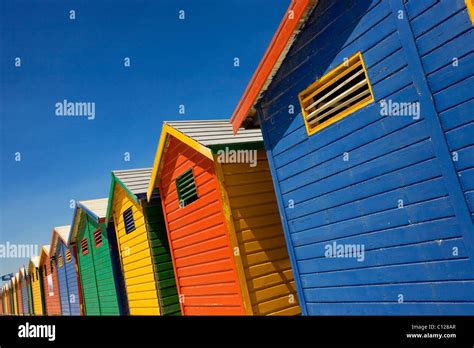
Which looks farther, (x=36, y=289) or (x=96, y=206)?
(x=36, y=289)

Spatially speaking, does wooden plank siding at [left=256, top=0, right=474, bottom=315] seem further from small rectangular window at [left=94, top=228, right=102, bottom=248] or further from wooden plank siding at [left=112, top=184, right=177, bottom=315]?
small rectangular window at [left=94, top=228, right=102, bottom=248]

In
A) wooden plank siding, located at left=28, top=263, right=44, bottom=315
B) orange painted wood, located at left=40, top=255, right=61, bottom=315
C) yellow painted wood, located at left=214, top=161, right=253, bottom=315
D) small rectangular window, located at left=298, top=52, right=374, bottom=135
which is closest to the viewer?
small rectangular window, located at left=298, top=52, right=374, bottom=135

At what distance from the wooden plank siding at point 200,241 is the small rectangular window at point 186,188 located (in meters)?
0.13

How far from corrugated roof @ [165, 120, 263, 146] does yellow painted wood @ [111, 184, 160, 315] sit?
11.1 ft

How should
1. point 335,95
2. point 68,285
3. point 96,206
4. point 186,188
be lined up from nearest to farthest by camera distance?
point 335,95 < point 186,188 < point 96,206 < point 68,285

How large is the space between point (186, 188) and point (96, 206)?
779 centimetres

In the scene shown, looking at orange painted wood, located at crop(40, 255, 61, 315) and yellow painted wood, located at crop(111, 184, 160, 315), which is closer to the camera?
yellow painted wood, located at crop(111, 184, 160, 315)

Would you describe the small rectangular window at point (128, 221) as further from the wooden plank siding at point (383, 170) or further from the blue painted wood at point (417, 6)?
the blue painted wood at point (417, 6)

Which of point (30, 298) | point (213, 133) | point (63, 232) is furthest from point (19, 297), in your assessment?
point (213, 133)

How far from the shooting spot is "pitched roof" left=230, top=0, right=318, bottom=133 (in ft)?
18.5

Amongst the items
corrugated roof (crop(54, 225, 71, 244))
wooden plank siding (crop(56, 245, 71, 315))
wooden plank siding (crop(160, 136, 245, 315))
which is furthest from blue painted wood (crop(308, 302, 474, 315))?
wooden plank siding (crop(56, 245, 71, 315))

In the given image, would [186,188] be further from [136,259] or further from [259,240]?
[136,259]

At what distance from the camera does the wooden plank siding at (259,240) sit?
7.54 meters

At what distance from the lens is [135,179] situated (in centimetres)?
1197
